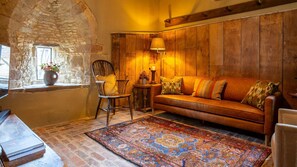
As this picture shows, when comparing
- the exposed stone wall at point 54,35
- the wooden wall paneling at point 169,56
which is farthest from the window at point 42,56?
the wooden wall paneling at point 169,56

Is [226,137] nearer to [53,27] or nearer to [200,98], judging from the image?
[200,98]

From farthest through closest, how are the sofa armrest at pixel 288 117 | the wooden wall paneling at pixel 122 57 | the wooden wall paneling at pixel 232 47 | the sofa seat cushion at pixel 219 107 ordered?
the wooden wall paneling at pixel 122 57 < the wooden wall paneling at pixel 232 47 < the sofa seat cushion at pixel 219 107 < the sofa armrest at pixel 288 117

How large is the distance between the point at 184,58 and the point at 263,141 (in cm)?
221

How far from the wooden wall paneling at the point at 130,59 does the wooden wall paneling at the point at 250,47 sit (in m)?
2.18

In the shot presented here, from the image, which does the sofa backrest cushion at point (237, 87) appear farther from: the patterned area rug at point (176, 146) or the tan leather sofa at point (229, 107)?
the patterned area rug at point (176, 146)

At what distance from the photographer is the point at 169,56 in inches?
179

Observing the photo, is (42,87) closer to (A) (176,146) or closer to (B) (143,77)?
(B) (143,77)

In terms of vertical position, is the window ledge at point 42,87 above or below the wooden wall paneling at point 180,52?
below

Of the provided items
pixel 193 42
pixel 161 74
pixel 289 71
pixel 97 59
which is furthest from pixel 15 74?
pixel 289 71

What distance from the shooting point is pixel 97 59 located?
395 cm

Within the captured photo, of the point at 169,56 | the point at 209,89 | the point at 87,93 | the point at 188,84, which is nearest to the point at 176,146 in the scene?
the point at 209,89

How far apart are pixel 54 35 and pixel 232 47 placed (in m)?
3.30

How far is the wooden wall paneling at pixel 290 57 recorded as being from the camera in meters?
2.88

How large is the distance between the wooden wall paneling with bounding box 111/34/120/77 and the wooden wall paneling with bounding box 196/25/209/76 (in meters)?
1.65
